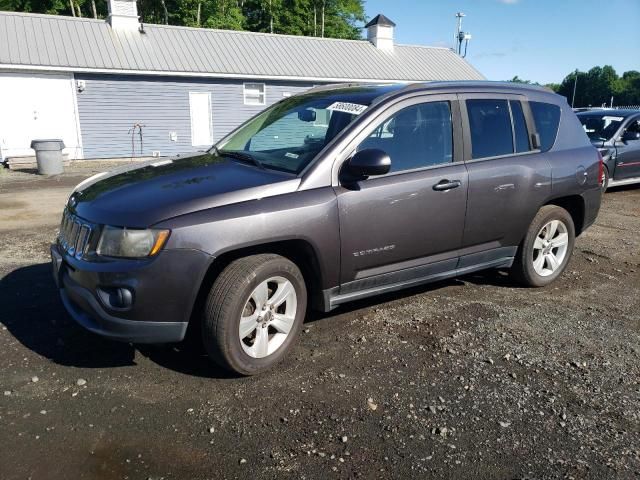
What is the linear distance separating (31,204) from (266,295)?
7.99 meters

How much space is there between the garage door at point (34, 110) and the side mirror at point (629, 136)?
15.5m

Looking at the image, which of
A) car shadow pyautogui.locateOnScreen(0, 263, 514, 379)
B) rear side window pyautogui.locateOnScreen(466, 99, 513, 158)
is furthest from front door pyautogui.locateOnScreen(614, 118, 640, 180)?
car shadow pyautogui.locateOnScreen(0, 263, 514, 379)

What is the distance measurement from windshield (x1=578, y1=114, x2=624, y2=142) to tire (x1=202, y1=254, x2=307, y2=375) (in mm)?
8713

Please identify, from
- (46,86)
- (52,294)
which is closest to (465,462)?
(52,294)

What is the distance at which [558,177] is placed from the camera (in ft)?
15.8

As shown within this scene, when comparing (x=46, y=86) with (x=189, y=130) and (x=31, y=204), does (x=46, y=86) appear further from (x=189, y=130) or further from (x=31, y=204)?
(x=31, y=204)

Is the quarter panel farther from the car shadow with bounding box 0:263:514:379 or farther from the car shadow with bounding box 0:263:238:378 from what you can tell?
the car shadow with bounding box 0:263:238:378

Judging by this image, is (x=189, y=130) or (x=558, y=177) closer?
(x=558, y=177)

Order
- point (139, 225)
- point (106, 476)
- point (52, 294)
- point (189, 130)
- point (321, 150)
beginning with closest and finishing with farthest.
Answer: point (106, 476) → point (139, 225) → point (321, 150) → point (52, 294) → point (189, 130)

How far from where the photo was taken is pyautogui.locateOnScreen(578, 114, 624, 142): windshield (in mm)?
10148

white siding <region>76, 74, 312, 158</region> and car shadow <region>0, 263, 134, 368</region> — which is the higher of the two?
white siding <region>76, 74, 312, 158</region>

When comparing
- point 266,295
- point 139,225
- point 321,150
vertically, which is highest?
point 321,150

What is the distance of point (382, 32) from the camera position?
2347 centimetres

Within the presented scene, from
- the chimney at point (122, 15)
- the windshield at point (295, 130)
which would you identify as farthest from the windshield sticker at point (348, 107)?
the chimney at point (122, 15)
